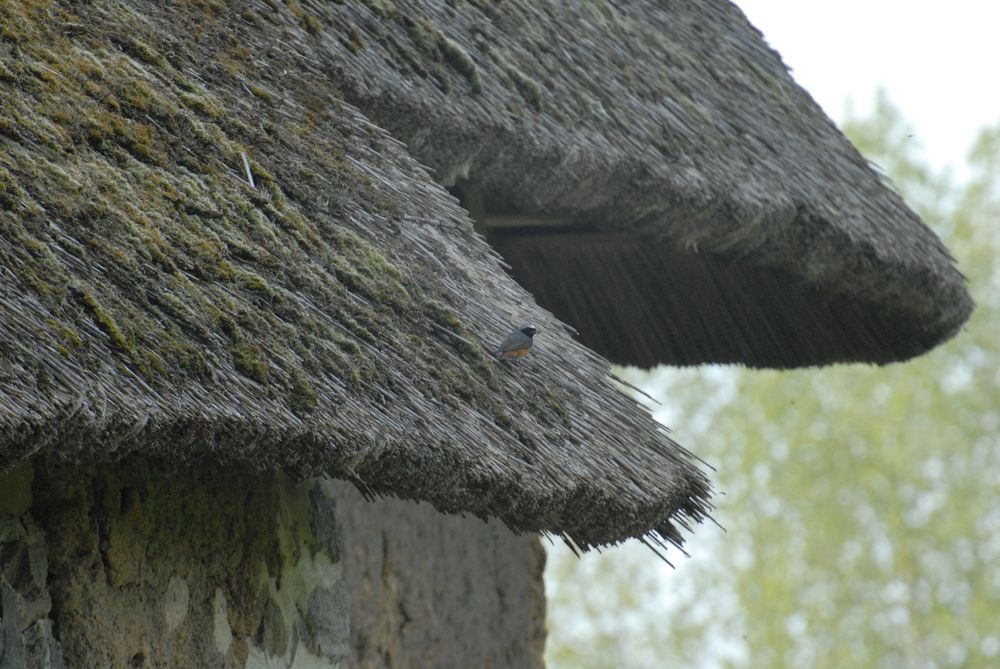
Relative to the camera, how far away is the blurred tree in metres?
14.9

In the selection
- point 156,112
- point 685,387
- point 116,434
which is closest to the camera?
point 116,434

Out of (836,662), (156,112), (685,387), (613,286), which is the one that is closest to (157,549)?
(156,112)

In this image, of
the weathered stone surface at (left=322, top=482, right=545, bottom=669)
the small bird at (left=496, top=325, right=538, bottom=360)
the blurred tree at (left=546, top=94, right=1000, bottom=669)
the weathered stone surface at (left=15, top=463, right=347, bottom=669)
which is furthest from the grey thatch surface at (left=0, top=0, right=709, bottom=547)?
the blurred tree at (left=546, top=94, right=1000, bottom=669)

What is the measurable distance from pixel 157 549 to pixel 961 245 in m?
13.9

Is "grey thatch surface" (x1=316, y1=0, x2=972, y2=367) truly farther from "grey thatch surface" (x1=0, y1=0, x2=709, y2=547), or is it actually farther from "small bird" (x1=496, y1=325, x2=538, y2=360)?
"small bird" (x1=496, y1=325, x2=538, y2=360)

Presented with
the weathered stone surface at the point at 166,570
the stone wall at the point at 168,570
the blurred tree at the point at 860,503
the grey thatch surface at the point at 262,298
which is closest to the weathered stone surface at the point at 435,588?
the stone wall at the point at 168,570

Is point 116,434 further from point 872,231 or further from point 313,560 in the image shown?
point 872,231

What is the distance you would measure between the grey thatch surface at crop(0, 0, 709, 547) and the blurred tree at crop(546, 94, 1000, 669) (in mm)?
12171

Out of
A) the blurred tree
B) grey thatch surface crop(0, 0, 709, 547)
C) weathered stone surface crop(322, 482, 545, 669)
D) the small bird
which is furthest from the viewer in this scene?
the blurred tree

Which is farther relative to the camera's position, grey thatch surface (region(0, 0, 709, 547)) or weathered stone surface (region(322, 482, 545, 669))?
weathered stone surface (region(322, 482, 545, 669))

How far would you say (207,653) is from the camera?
2590mm

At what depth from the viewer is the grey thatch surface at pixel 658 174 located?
11.7 feet

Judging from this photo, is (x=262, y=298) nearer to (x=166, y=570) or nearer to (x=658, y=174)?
(x=166, y=570)

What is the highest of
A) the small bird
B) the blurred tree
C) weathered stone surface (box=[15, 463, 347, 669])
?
the small bird
